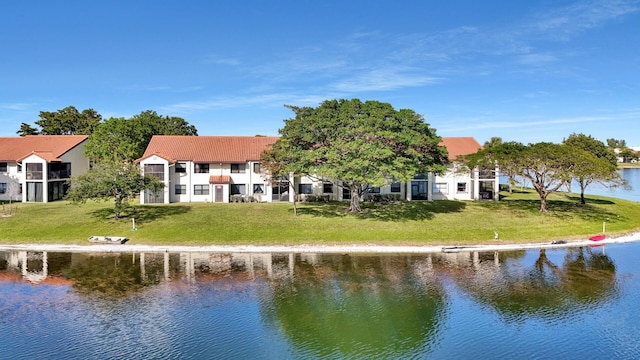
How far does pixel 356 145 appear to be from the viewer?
47.7 metres

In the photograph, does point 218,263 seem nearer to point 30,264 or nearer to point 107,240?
point 107,240

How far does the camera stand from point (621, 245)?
44062mm

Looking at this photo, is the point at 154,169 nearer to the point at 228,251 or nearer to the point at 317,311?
the point at 228,251

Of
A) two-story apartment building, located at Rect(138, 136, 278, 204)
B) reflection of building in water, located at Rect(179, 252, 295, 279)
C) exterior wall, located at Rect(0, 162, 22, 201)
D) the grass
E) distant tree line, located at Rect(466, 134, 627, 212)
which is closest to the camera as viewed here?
reflection of building in water, located at Rect(179, 252, 295, 279)

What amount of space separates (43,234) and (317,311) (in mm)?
32636

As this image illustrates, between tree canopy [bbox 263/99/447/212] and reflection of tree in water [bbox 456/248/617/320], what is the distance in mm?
16210

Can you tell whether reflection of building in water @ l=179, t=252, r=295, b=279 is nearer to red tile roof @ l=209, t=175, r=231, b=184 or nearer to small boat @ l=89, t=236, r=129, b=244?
small boat @ l=89, t=236, r=129, b=244

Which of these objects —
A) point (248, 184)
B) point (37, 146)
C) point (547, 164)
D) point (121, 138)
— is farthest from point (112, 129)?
point (547, 164)

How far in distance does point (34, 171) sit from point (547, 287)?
2487 inches

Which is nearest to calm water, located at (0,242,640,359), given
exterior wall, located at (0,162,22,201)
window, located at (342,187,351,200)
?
window, located at (342,187,351,200)

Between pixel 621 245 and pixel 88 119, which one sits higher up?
pixel 88 119

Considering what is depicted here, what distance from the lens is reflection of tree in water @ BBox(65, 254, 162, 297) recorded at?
30344 mm

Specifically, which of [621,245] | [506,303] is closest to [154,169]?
[506,303]

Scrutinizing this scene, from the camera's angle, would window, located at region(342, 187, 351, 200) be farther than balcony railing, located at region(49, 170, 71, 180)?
Yes
